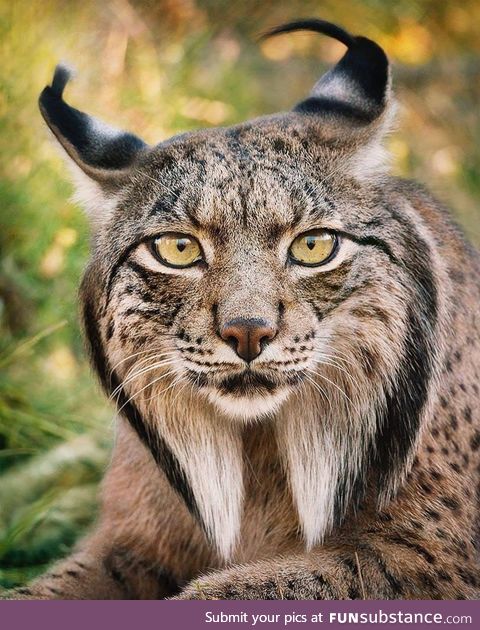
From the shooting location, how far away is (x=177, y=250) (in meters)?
3.47

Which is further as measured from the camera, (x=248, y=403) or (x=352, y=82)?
(x=352, y=82)

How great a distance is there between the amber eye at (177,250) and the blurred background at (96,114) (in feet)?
2.50

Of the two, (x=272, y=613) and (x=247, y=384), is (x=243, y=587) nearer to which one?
(x=272, y=613)

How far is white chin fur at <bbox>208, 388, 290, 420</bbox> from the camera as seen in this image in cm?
337

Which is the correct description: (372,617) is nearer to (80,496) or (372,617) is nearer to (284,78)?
(80,496)

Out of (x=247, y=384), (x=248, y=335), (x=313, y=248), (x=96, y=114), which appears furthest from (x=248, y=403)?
(x=96, y=114)

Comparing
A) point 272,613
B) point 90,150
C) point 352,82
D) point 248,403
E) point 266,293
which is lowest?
point 272,613

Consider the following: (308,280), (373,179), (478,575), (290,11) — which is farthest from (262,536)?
(290,11)

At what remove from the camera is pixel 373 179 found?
3.69 metres

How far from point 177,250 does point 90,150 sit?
21.3 inches

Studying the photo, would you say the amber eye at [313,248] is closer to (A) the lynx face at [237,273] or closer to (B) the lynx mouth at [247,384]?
(A) the lynx face at [237,273]

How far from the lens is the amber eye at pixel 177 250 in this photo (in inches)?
136

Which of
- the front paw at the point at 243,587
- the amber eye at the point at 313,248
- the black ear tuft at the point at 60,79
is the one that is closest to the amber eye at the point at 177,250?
the amber eye at the point at 313,248

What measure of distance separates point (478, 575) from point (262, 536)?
77 cm
